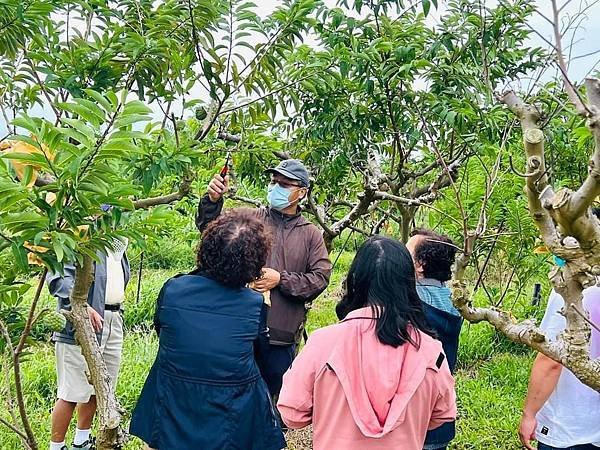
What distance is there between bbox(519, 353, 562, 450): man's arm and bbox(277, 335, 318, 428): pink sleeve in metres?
0.89

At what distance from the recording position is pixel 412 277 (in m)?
1.88

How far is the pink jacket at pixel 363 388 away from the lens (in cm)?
175

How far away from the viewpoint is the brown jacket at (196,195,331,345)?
316 cm

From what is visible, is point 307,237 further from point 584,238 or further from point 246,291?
point 584,238

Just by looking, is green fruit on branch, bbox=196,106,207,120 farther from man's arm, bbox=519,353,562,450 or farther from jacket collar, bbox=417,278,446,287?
man's arm, bbox=519,353,562,450

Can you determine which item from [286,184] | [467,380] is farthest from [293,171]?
[467,380]

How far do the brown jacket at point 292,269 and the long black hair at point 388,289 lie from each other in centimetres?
124

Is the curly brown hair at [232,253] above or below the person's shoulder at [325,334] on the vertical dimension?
above

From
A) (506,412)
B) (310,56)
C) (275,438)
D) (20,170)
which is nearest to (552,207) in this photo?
(20,170)

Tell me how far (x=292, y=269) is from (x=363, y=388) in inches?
59.9

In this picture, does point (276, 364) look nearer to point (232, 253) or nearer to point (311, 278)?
point (311, 278)

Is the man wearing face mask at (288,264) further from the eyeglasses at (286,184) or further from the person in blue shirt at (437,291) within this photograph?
the person in blue shirt at (437,291)

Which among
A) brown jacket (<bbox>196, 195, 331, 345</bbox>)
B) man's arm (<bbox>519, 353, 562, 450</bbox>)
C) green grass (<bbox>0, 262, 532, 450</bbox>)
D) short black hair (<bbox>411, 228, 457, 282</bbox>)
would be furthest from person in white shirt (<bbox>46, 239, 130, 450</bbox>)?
man's arm (<bbox>519, 353, 562, 450</bbox>)

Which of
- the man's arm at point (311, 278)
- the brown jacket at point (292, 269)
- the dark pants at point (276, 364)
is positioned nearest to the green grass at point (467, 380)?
the dark pants at point (276, 364)
